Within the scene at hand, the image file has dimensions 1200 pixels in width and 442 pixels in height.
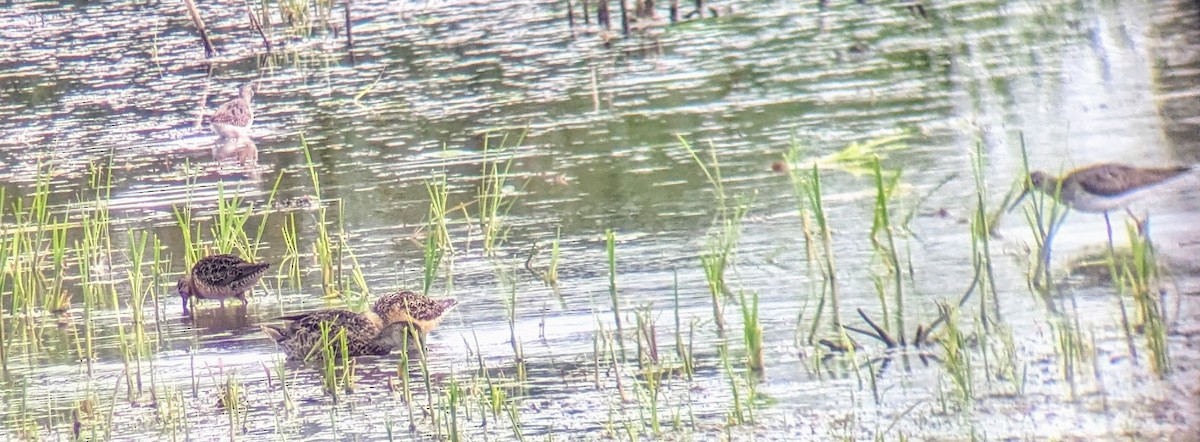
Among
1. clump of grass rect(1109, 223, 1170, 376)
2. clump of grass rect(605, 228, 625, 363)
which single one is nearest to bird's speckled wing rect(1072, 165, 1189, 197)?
clump of grass rect(1109, 223, 1170, 376)

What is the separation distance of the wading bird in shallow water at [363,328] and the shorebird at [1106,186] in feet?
8.16

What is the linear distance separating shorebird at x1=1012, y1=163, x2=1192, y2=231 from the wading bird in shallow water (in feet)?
8.16

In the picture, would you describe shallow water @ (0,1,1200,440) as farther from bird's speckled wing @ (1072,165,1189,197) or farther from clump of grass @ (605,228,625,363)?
bird's speckled wing @ (1072,165,1189,197)

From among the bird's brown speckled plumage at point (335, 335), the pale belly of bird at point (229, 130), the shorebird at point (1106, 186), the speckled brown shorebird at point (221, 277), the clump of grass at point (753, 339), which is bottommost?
the clump of grass at point (753, 339)

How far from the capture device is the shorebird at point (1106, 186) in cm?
702

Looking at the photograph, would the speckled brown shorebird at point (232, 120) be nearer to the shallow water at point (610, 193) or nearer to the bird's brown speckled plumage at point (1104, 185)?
the shallow water at point (610, 193)

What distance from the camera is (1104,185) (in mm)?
7039

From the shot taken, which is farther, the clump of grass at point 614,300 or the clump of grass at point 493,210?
the clump of grass at point 493,210

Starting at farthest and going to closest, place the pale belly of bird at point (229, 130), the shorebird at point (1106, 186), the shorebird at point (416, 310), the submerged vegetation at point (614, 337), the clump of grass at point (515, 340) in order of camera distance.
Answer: the pale belly of bird at point (229, 130) < the shorebird at point (1106, 186) < the shorebird at point (416, 310) < the clump of grass at point (515, 340) < the submerged vegetation at point (614, 337)

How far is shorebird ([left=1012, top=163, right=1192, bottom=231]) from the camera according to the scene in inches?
276

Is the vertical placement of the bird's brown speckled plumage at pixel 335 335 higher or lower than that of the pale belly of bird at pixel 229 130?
lower

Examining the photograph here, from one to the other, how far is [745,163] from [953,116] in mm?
1489

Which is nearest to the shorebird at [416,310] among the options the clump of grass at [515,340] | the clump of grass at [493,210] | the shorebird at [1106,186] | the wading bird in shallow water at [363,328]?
the wading bird in shallow water at [363,328]

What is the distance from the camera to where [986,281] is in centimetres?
635
